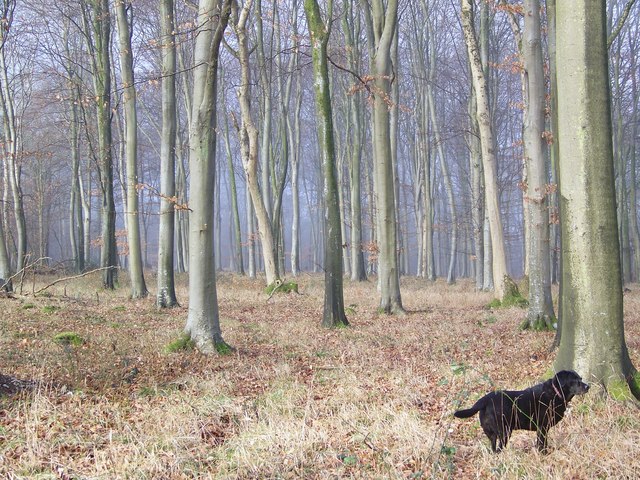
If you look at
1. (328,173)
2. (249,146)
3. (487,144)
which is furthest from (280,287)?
(487,144)

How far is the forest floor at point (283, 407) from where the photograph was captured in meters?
3.94

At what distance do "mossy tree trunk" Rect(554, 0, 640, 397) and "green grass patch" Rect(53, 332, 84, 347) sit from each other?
6.52 m

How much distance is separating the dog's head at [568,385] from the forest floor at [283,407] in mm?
370

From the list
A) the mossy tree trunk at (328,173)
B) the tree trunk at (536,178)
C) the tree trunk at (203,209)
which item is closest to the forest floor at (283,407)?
the tree trunk at (203,209)

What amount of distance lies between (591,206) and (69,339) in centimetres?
714

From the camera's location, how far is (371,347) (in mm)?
8734

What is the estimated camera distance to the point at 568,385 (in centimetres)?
389

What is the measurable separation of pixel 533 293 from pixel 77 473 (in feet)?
28.3

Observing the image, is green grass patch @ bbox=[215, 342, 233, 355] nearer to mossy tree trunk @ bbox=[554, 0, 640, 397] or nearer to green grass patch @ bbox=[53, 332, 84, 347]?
green grass patch @ bbox=[53, 332, 84, 347]

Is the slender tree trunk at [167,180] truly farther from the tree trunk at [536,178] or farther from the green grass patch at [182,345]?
the tree trunk at [536,178]

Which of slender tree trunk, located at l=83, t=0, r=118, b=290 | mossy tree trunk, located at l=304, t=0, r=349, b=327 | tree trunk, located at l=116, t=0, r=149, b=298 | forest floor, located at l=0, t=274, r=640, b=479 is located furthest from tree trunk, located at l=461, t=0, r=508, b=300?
slender tree trunk, located at l=83, t=0, r=118, b=290

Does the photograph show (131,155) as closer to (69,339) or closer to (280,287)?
(280,287)

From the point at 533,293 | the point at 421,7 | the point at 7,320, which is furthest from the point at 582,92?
the point at 421,7

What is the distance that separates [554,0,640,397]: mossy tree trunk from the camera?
16.6 feet
